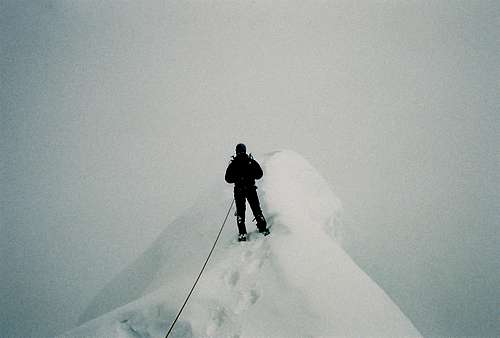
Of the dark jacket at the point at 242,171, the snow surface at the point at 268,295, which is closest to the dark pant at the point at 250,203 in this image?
the dark jacket at the point at 242,171

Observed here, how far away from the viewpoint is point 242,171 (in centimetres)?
793

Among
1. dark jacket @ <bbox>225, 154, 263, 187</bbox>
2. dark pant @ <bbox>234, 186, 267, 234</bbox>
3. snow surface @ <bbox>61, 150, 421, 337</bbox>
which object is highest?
dark jacket @ <bbox>225, 154, 263, 187</bbox>

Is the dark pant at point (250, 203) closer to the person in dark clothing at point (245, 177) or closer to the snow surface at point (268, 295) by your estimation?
the person in dark clothing at point (245, 177)

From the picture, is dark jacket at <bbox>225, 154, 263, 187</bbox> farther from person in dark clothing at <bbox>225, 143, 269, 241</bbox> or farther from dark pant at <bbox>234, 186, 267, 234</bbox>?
dark pant at <bbox>234, 186, 267, 234</bbox>

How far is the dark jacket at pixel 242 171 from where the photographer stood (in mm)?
7906

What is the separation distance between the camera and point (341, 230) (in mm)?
15320

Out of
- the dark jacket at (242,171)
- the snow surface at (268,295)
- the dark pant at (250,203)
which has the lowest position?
the snow surface at (268,295)

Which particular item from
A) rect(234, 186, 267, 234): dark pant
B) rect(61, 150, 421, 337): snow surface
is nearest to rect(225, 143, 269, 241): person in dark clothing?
rect(234, 186, 267, 234): dark pant

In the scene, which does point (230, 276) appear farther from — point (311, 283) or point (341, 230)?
point (341, 230)

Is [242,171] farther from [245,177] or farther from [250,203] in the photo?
[250,203]

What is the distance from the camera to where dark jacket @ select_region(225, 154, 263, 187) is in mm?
7906

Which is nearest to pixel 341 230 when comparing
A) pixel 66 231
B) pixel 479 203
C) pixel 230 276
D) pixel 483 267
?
pixel 230 276

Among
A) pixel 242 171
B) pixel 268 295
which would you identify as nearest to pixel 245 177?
pixel 242 171

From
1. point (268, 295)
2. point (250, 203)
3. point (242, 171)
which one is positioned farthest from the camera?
point (250, 203)
